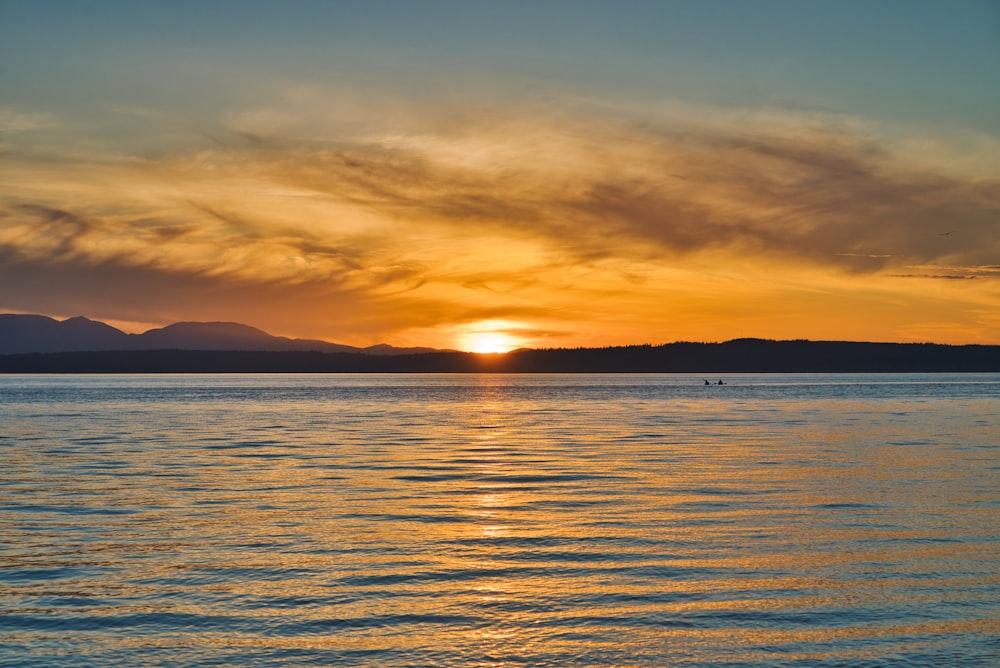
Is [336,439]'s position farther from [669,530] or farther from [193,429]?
Answer: [669,530]

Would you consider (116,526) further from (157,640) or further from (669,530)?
(669,530)

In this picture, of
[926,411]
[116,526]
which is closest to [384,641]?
[116,526]

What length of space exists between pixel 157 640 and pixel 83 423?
67420 millimetres

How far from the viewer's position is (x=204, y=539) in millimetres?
23203

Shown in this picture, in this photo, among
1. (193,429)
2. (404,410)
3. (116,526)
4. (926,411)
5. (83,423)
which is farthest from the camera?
(404,410)

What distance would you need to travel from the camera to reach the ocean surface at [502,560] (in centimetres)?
1459

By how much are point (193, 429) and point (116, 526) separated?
4527 centimetres

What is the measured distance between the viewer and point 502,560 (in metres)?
20.6

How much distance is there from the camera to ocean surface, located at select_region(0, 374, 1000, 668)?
14.6 m

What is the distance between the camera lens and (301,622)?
1575 cm

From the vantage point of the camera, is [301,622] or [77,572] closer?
[301,622]

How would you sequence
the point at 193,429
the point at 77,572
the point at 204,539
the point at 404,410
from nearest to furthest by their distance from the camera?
the point at 77,572 < the point at 204,539 < the point at 193,429 < the point at 404,410

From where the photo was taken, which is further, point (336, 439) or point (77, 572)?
point (336, 439)

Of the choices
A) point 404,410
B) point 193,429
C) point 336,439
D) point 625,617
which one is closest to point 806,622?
point 625,617
